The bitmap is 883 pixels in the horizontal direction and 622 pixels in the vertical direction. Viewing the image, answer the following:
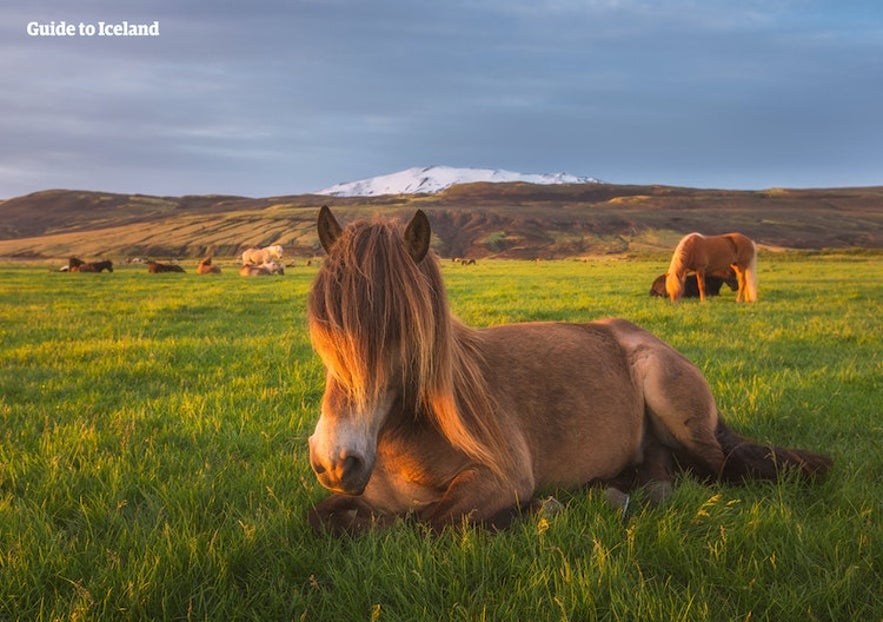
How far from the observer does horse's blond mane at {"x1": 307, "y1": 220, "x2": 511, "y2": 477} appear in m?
2.68

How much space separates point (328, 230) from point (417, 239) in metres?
0.50

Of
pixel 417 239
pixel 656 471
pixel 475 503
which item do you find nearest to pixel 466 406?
→ pixel 475 503

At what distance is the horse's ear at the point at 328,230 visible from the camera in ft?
9.72

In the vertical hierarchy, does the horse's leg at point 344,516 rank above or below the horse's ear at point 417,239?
below

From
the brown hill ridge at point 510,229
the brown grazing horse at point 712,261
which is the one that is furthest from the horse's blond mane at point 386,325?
the brown hill ridge at point 510,229

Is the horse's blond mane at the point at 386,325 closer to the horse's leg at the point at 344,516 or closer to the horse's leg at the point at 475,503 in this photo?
the horse's leg at the point at 475,503

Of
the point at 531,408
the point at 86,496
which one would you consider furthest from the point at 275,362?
the point at 531,408

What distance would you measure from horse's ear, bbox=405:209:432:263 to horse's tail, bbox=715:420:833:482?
2837mm

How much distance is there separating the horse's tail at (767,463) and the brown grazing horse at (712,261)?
1624 cm

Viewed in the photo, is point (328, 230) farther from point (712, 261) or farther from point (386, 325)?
Answer: point (712, 261)

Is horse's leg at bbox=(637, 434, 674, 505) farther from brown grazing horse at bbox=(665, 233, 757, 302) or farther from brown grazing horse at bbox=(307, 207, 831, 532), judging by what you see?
brown grazing horse at bbox=(665, 233, 757, 302)

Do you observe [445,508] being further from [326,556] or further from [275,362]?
[275,362]

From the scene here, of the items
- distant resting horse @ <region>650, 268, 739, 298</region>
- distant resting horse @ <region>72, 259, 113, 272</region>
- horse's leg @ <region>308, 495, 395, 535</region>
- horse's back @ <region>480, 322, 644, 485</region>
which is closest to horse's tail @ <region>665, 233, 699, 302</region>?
distant resting horse @ <region>650, 268, 739, 298</region>

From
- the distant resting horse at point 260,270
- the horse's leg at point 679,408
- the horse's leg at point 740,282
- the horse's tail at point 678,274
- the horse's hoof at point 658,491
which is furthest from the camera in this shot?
the distant resting horse at point 260,270
